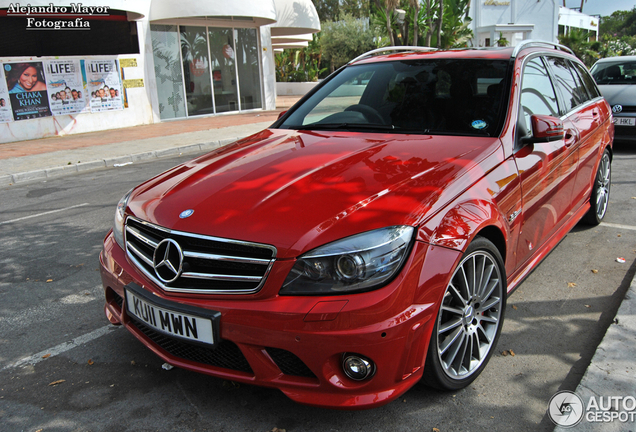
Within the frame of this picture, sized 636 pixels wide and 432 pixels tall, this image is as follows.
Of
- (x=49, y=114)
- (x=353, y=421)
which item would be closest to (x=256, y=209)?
(x=353, y=421)

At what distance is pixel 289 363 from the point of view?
2223 mm

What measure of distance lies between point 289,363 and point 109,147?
445 inches

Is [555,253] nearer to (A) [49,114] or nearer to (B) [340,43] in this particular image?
(A) [49,114]

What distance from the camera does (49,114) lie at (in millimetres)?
14477

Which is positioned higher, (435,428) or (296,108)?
(296,108)

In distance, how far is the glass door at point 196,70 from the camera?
18328mm

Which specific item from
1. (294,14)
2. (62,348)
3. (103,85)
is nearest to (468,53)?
(62,348)

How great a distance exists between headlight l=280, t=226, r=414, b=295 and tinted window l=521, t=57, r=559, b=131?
1.70 meters

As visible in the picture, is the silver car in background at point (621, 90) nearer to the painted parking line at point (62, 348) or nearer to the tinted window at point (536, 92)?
the tinted window at point (536, 92)

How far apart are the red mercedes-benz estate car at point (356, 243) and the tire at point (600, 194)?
146 cm

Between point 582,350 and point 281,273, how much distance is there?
76.0 inches

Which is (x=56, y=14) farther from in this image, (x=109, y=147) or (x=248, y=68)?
(x=248, y=68)

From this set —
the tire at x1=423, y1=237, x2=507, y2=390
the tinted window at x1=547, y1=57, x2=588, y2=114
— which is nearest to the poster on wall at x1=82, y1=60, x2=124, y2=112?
the tinted window at x1=547, y1=57, x2=588, y2=114

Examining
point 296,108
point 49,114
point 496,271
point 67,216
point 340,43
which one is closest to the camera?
point 496,271
